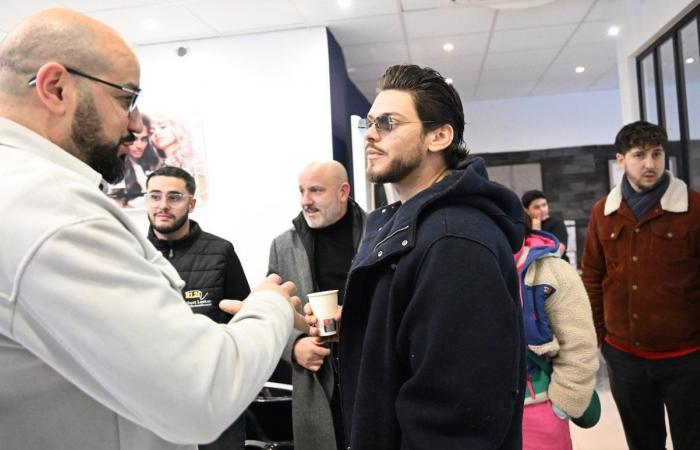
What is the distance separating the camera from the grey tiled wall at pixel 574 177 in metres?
8.16

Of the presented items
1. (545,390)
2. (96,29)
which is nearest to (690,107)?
(545,390)

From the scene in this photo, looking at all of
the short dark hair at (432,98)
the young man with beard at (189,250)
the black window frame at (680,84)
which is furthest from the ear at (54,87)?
the black window frame at (680,84)

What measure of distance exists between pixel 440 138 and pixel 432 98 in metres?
0.12

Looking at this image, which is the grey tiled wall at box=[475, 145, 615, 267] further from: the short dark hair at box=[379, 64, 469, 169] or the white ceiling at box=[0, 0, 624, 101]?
the short dark hair at box=[379, 64, 469, 169]

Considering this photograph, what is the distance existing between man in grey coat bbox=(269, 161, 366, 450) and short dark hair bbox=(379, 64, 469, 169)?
1.11m

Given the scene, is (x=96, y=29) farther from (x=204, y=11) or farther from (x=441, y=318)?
(x=204, y=11)

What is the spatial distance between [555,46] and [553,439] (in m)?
5.01

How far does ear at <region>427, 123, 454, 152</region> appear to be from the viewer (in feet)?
4.69

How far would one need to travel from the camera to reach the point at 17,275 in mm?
705

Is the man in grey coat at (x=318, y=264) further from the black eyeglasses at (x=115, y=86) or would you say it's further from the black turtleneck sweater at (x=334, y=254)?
the black eyeglasses at (x=115, y=86)

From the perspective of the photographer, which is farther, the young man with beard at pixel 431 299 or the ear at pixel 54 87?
the young man with beard at pixel 431 299

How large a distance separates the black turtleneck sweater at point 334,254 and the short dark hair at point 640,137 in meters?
1.47

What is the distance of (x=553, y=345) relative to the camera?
6.19 feet

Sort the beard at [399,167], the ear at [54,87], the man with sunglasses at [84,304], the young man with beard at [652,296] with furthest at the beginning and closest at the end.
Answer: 1. the young man with beard at [652,296]
2. the beard at [399,167]
3. the ear at [54,87]
4. the man with sunglasses at [84,304]
